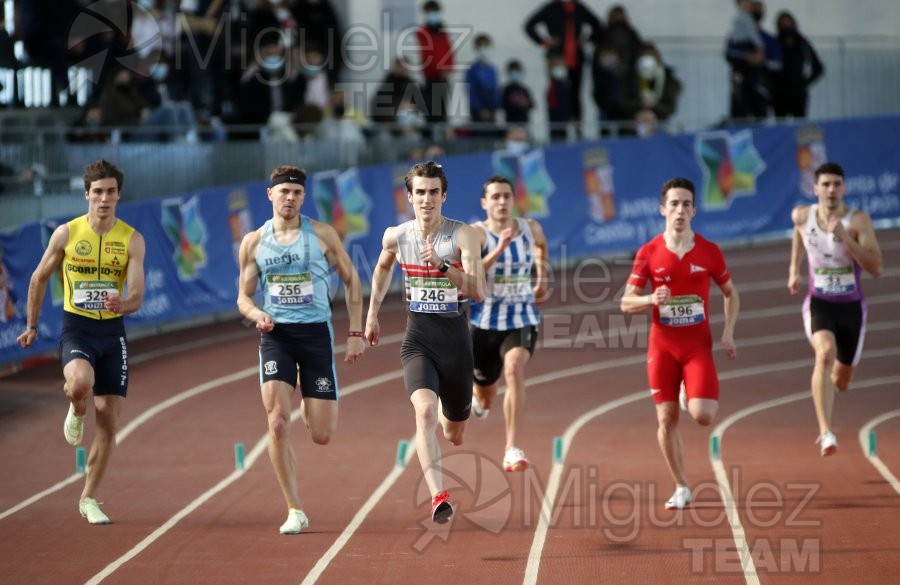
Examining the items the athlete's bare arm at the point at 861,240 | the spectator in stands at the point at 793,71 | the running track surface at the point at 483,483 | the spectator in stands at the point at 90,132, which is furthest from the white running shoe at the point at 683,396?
the spectator in stands at the point at 793,71

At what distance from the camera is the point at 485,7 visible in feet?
88.4

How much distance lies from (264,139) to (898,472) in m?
10.9

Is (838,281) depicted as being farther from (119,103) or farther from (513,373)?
(119,103)

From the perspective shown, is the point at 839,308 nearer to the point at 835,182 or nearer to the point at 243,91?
the point at 835,182

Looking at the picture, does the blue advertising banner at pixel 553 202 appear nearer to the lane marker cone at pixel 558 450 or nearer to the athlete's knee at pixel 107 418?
the athlete's knee at pixel 107 418

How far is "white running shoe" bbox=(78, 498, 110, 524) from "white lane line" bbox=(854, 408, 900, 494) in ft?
18.8

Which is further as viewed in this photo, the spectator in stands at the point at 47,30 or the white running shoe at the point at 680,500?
the spectator in stands at the point at 47,30

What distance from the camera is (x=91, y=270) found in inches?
385

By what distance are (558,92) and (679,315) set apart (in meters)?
13.7

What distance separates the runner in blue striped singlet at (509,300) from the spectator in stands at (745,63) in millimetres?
13255

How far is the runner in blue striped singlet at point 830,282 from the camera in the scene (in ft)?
38.3

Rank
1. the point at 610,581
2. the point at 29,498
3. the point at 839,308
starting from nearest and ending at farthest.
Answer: the point at 610,581
the point at 29,498
the point at 839,308

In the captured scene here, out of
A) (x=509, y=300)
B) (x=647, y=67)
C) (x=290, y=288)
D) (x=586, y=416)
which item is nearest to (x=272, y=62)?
(x=647, y=67)

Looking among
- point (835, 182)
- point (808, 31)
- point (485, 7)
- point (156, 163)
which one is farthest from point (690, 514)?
point (808, 31)
